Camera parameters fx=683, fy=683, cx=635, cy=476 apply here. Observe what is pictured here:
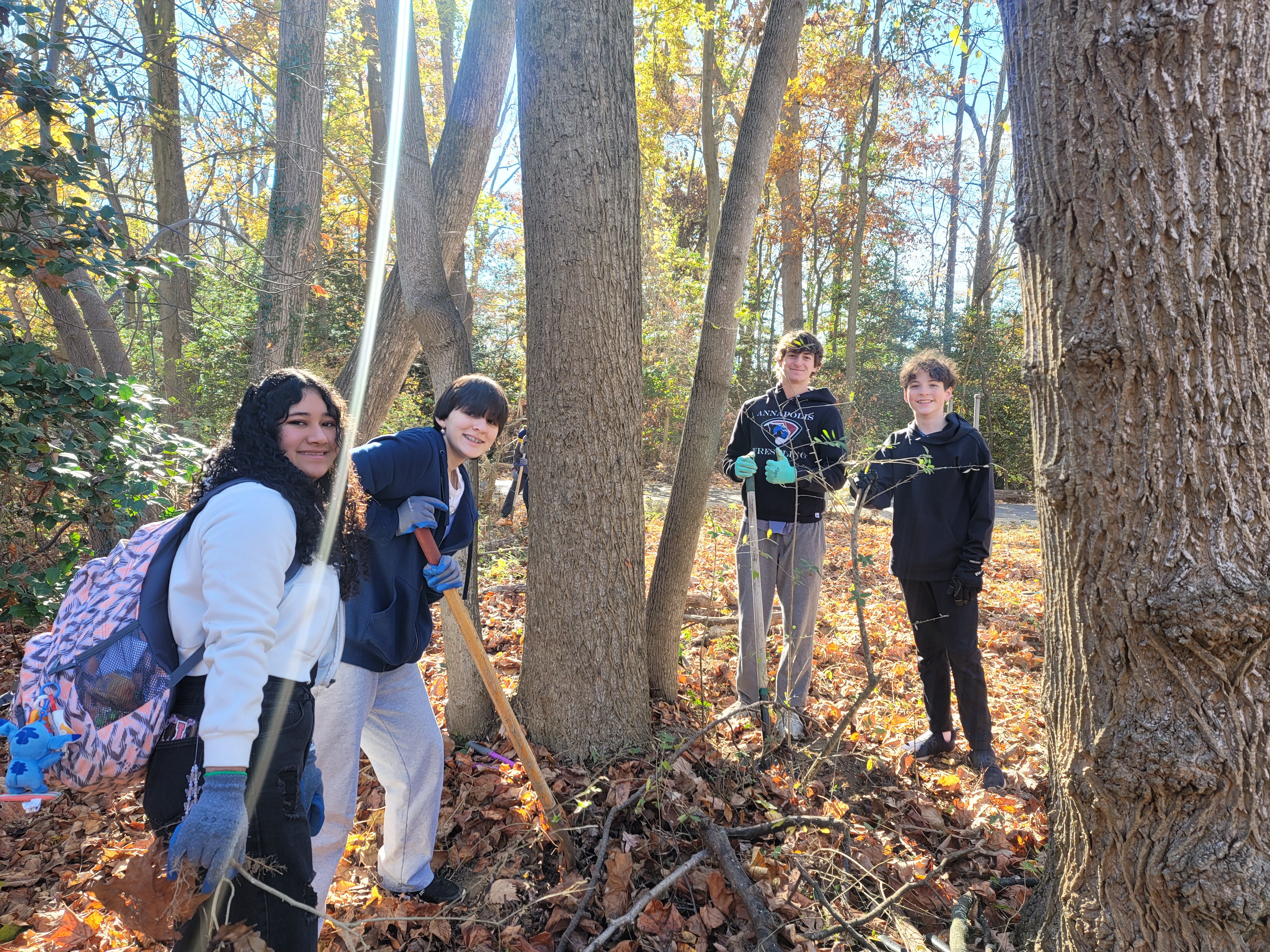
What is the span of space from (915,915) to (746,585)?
170 centimetres

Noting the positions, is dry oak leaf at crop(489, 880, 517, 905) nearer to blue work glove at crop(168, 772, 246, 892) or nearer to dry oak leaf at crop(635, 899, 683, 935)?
dry oak leaf at crop(635, 899, 683, 935)

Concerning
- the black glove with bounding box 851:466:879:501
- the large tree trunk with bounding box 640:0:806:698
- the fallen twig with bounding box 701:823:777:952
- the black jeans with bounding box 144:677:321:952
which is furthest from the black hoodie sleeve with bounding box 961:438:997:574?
the black jeans with bounding box 144:677:321:952

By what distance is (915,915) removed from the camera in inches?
93.7

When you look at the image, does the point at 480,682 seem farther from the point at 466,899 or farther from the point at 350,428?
the point at 350,428

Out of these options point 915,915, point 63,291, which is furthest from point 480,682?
point 63,291

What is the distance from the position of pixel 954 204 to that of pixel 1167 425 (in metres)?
23.9

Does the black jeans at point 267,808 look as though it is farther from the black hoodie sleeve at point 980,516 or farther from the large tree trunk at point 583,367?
the black hoodie sleeve at point 980,516

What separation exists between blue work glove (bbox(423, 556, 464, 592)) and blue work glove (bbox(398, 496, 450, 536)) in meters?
0.15

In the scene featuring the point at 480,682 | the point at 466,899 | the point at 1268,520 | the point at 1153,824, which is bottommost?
the point at 466,899

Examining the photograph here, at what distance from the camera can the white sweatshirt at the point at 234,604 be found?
153 centimetres

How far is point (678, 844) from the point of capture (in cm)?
268

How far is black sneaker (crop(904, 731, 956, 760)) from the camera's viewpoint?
359cm

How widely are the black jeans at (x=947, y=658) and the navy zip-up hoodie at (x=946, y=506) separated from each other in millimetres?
129

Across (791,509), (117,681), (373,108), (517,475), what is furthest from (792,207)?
(117,681)
